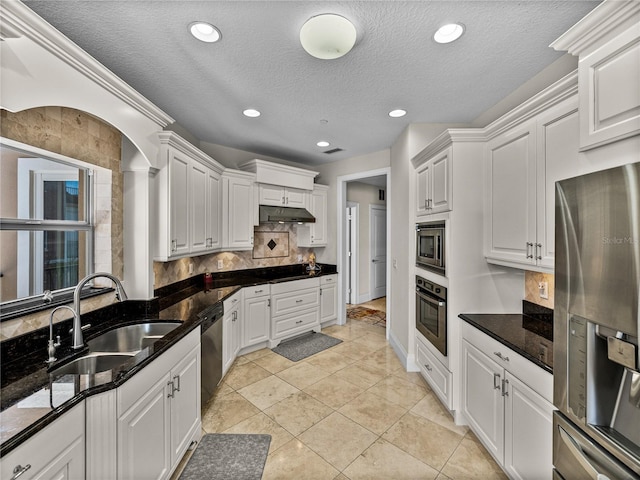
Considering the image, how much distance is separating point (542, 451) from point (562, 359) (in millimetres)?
644

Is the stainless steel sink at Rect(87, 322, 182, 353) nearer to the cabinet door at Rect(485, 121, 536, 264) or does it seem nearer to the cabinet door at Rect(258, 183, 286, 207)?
the cabinet door at Rect(258, 183, 286, 207)

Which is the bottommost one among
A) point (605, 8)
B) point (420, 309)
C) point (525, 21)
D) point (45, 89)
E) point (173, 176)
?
point (420, 309)

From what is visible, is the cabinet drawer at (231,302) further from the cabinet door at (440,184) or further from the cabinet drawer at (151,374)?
the cabinet door at (440,184)

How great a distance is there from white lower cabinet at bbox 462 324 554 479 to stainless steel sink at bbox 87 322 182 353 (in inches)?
86.4

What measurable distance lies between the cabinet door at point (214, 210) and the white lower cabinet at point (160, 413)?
1430 mm

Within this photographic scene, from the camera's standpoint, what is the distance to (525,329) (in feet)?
6.43

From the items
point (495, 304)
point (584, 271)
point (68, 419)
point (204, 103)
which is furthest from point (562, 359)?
point (204, 103)

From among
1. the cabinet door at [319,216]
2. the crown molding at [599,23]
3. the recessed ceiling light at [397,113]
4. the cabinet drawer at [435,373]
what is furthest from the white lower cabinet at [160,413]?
the cabinet door at [319,216]

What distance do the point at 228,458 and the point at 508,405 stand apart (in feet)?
6.15

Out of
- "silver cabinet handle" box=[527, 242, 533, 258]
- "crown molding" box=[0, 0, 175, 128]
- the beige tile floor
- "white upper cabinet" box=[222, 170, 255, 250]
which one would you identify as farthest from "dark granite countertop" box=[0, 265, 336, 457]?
"silver cabinet handle" box=[527, 242, 533, 258]

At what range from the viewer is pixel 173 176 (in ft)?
8.20

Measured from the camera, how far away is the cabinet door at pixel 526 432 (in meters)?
1.41

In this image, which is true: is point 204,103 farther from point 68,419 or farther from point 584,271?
point 584,271

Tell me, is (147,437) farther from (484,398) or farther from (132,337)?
(484,398)
